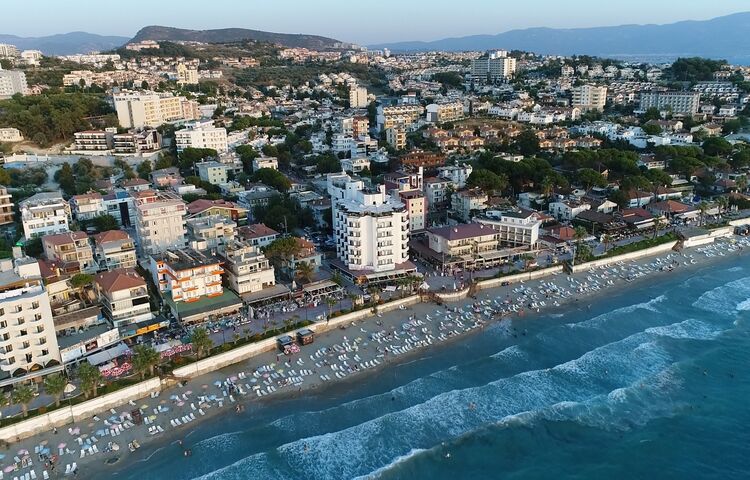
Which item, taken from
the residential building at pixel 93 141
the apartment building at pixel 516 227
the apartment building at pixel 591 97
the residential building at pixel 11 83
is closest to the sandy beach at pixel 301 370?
the apartment building at pixel 516 227

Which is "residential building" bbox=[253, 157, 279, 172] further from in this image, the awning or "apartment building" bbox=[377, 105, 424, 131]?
the awning

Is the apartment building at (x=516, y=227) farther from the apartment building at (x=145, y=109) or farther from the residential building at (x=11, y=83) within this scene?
the residential building at (x=11, y=83)

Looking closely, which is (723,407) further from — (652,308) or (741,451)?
(652,308)

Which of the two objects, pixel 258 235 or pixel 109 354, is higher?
pixel 258 235

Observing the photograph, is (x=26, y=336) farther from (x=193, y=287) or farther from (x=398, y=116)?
(x=398, y=116)

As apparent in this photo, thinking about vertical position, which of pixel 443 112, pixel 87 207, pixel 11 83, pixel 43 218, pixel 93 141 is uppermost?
pixel 11 83

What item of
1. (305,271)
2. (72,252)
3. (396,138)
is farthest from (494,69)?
(72,252)

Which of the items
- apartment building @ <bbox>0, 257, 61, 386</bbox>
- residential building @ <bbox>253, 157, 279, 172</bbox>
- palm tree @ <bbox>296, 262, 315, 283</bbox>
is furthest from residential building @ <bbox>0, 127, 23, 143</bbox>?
palm tree @ <bbox>296, 262, 315, 283</bbox>
